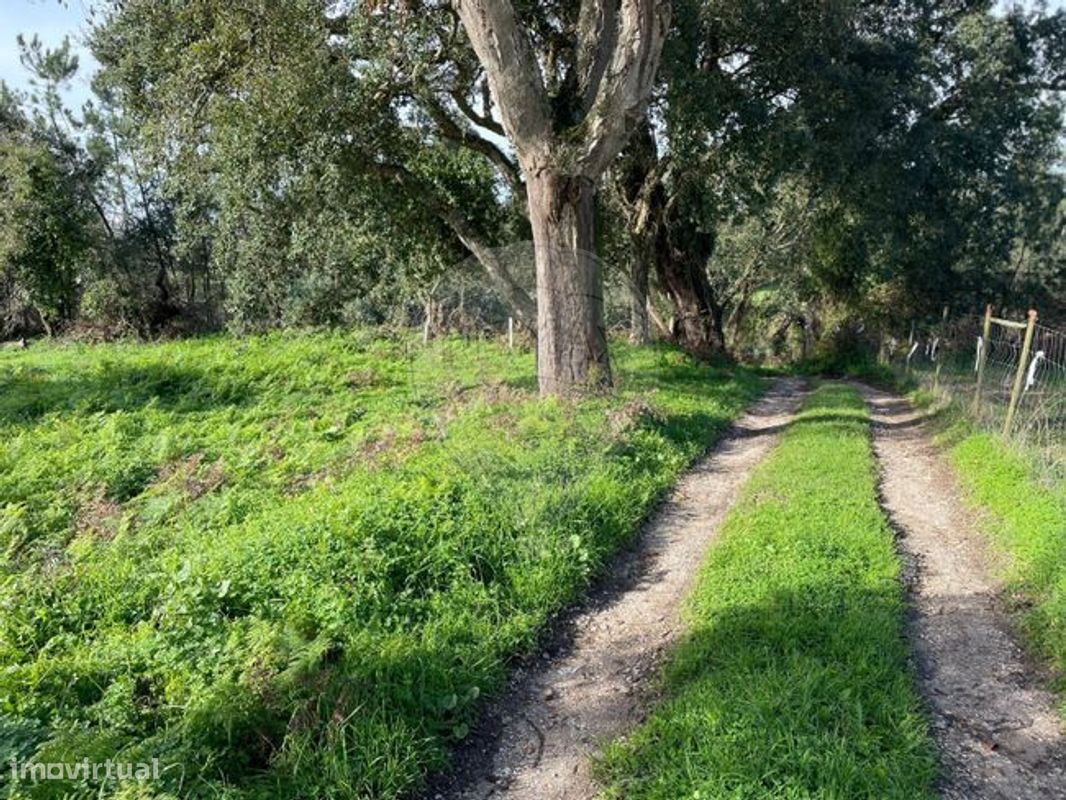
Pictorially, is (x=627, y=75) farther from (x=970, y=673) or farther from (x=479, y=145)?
(x=970, y=673)

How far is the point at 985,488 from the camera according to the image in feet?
22.8

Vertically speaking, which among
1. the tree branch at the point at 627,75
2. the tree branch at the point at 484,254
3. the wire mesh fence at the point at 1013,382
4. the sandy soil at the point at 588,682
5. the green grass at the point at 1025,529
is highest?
the tree branch at the point at 627,75

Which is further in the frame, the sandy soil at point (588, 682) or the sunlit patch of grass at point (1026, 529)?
the sunlit patch of grass at point (1026, 529)

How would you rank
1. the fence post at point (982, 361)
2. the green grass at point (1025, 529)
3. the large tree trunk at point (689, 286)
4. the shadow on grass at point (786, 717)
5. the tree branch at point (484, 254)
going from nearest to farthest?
the shadow on grass at point (786, 717) → the green grass at point (1025, 529) → the fence post at point (982, 361) → the tree branch at point (484, 254) → the large tree trunk at point (689, 286)

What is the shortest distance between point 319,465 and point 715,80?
8730mm

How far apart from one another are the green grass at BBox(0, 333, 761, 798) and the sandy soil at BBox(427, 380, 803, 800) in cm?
18

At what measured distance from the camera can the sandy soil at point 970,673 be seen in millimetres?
3330

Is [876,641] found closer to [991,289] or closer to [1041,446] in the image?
[1041,446]

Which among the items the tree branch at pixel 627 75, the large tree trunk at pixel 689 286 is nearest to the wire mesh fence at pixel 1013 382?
the tree branch at pixel 627 75

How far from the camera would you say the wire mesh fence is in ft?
24.2

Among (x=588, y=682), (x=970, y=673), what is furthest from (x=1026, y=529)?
(x=588, y=682)

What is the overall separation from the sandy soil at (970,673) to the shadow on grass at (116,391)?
9568 mm

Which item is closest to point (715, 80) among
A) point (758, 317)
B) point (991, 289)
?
point (991, 289)

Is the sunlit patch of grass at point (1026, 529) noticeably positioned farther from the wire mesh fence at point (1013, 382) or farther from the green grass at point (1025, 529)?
the wire mesh fence at point (1013, 382)
